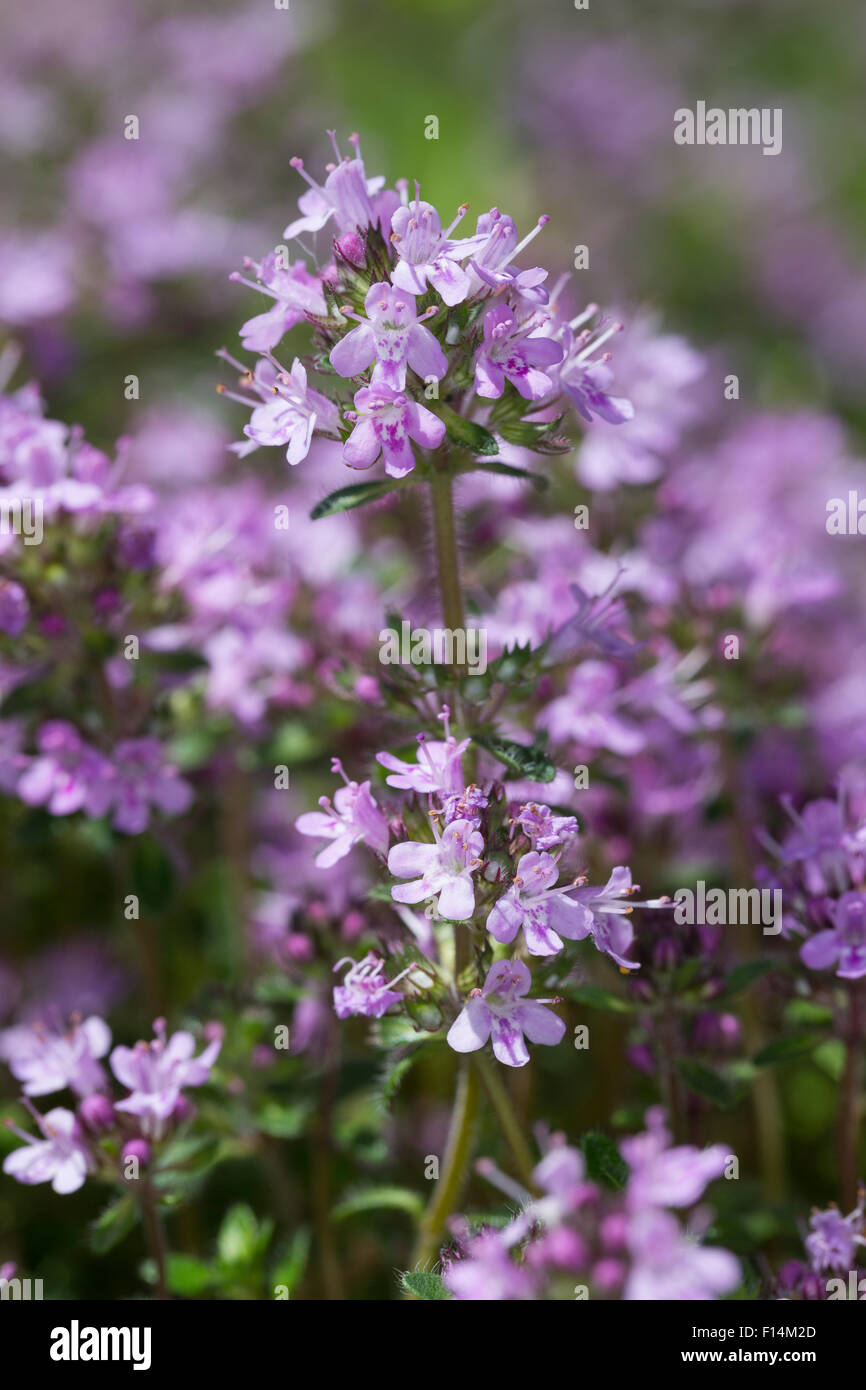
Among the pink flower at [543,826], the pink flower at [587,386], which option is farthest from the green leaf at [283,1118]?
the pink flower at [587,386]

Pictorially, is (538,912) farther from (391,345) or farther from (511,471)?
(391,345)

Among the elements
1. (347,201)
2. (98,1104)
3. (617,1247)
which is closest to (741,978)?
(617,1247)

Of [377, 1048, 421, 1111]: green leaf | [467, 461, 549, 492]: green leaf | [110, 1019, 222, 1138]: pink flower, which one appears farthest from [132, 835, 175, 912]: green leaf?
[467, 461, 549, 492]: green leaf

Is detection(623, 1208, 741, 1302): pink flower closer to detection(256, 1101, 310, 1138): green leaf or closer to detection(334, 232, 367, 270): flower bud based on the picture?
detection(256, 1101, 310, 1138): green leaf

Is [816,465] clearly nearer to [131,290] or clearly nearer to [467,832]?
[131,290]

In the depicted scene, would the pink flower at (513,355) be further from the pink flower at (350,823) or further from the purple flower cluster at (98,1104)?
the purple flower cluster at (98,1104)

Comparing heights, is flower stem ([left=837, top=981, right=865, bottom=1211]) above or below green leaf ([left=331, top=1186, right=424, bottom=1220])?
above

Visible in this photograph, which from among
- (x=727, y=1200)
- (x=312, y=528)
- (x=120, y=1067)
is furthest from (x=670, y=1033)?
(x=312, y=528)
